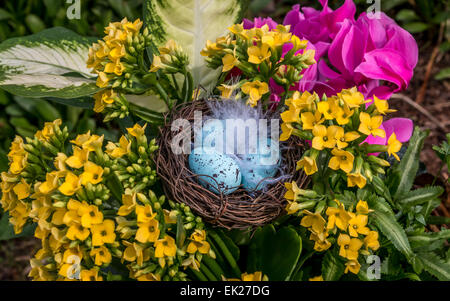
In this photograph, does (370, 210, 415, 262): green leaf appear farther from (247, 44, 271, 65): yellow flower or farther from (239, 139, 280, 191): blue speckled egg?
(247, 44, 271, 65): yellow flower

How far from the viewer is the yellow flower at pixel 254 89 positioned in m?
0.78

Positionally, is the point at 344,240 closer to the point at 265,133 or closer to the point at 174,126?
the point at 265,133

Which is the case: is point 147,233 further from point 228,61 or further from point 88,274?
point 228,61

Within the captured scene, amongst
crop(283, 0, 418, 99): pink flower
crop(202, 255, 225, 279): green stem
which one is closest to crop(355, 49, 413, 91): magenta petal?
crop(283, 0, 418, 99): pink flower

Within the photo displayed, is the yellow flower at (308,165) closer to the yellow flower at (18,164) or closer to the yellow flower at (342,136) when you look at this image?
the yellow flower at (342,136)

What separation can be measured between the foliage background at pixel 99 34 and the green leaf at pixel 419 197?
617mm

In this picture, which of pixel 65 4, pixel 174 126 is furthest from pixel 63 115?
pixel 174 126

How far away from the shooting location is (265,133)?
2.74 ft

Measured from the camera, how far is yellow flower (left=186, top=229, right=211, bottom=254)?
736 mm

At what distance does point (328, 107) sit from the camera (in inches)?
28.4

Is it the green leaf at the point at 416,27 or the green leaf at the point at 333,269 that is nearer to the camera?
the green leaf at the point at 333,269

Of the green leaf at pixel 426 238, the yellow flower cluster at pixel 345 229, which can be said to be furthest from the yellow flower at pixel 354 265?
the green leaf at pixel 426 238

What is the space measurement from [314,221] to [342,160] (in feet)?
0.33

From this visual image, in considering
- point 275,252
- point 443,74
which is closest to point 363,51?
point 275,252
